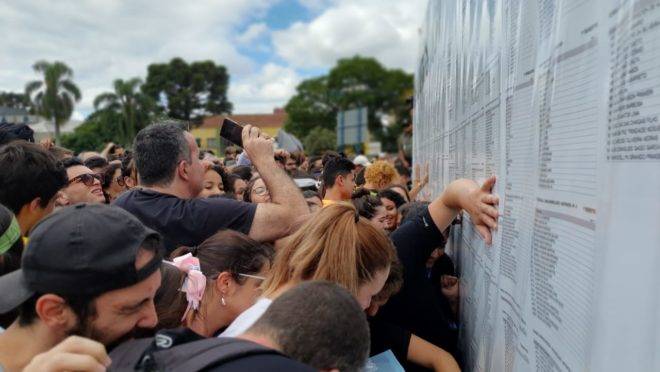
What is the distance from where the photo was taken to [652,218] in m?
0.81

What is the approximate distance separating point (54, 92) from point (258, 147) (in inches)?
2012

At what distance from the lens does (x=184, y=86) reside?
63.6 meters

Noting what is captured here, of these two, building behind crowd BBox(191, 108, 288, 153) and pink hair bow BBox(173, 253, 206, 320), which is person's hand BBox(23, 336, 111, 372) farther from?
building behind crowd BBox(191, 108, 288, 153)

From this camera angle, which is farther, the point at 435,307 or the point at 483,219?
the point at 435,307

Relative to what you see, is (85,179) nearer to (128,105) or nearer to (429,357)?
(429,357)

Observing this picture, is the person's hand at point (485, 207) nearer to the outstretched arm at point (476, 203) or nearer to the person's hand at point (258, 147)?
the outstretched arm at point (476, 203)

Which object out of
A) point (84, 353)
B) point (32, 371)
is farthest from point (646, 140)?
point (32, 371)

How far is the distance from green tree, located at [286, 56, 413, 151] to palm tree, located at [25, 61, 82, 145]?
27347 mm

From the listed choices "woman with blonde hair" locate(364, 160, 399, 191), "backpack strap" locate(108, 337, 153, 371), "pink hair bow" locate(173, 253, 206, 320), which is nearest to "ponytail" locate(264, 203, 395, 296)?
"pink hair bow" locate(173, 253, 206, 320)

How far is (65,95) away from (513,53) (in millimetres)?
53108

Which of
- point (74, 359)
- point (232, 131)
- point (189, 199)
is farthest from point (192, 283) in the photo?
point (232, 131)

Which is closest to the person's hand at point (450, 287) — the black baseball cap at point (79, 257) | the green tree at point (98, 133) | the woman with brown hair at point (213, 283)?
the woman with brown hair at point (213, 283)

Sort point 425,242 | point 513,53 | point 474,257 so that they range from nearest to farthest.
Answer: point 513,53, point 474,257, point 425,242

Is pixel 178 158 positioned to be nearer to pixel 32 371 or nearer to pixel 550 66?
pixel 32 371
